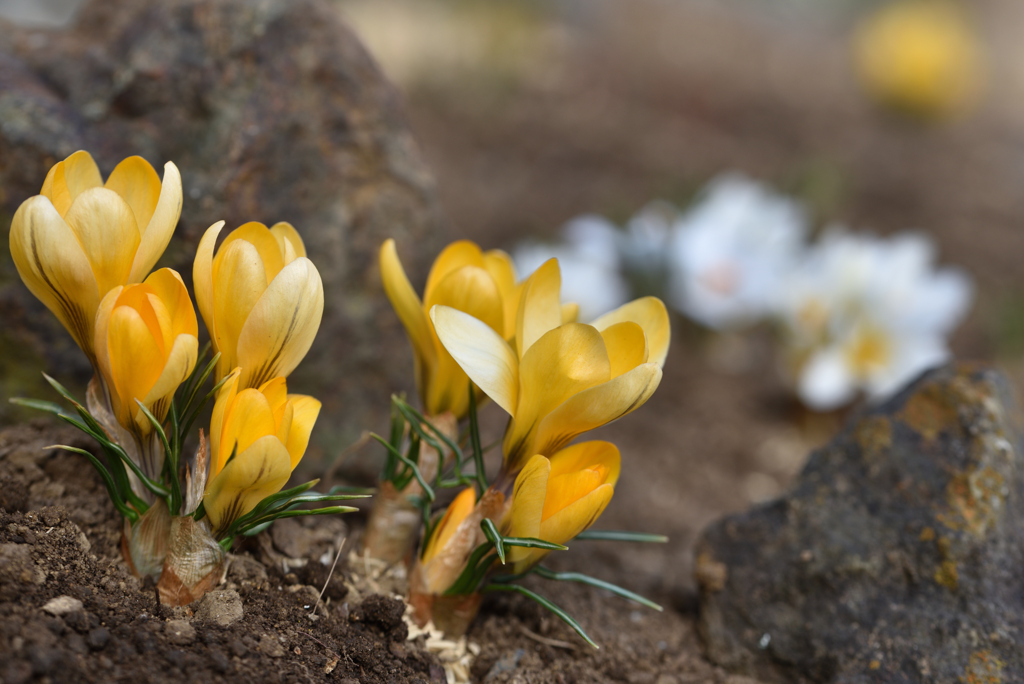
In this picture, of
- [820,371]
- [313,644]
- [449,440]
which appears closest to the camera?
[313,644]

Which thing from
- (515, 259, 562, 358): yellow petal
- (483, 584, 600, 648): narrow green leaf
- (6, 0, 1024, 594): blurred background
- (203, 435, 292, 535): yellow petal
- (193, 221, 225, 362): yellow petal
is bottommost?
(6, 0, 1024, 594): blurred background

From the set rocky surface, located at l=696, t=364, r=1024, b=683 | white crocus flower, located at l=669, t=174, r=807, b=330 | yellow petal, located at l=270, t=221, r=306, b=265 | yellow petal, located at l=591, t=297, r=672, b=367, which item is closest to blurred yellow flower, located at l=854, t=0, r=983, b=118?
white crocus flower, located at l=669, t=174, r=807, b=330

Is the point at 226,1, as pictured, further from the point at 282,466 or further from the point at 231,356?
the point at 282,466

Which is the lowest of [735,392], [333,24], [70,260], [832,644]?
[735,392]

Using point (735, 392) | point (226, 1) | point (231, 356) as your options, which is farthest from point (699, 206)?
point (231, 356)

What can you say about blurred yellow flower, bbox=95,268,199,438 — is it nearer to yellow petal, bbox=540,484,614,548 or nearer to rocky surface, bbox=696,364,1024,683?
yellow petal, bbox=540,484,614,548

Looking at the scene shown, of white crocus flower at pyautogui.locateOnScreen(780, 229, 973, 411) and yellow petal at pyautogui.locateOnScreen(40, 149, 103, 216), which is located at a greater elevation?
yellow petal at pyautogui.locateOnScreen(40, 149, 103, 216)

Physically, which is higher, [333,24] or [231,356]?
[333,24]

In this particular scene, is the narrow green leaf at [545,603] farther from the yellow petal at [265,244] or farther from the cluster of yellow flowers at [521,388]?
the yellow petal at [265,244]
